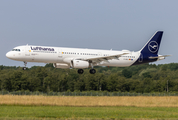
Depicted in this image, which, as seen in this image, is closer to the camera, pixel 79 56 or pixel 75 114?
pixel 75 114

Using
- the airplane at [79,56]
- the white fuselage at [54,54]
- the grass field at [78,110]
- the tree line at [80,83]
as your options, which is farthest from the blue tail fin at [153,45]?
the tree line at [80,83]

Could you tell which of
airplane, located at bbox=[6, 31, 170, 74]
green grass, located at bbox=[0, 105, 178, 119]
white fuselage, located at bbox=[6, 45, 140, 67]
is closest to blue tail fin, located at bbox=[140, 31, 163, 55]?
airplane, located at bbox=[6, 31, 170, 74]

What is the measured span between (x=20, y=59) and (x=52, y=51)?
518 cm

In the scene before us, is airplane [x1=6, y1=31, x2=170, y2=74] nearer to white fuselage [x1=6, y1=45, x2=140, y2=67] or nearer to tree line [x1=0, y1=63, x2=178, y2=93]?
white fuselage [x1=6, y1=45, x2=140, y2=67]

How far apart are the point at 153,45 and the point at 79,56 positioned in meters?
16.5

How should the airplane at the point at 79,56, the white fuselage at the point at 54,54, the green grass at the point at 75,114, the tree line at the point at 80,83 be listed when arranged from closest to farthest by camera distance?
the green grass at the point at 75,114, the white fuselage at the point at 54,54, the airplane at the point at 79,56, the tree line at the point at 80,83

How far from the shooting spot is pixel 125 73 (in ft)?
442

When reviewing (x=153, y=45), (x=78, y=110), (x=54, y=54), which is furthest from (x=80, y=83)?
(x=78, y=110)

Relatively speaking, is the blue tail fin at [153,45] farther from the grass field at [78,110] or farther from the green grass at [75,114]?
the green grass at [75,114]

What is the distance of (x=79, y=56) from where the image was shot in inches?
2042

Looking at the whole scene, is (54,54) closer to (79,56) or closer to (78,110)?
(79,56)

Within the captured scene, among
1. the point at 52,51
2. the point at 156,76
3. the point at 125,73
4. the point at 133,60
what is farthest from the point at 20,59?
the point at 125,73

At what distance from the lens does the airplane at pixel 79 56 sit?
4853cm

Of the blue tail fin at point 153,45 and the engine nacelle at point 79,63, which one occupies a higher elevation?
the blue tail fin at point 153,45
